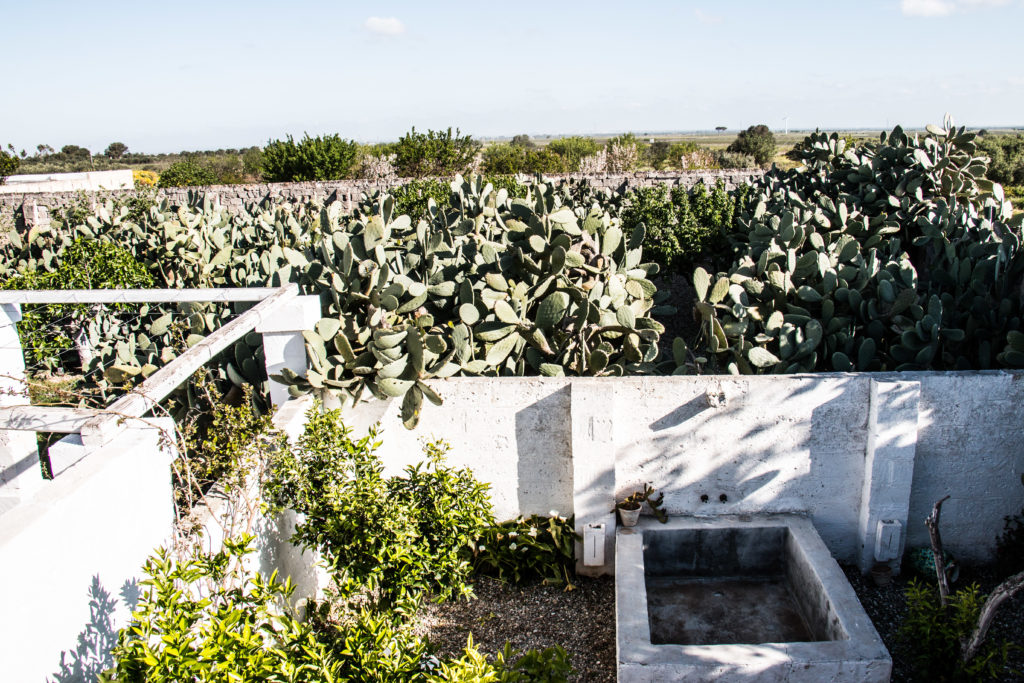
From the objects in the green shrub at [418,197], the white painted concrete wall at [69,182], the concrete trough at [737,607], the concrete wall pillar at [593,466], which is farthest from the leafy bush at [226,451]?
the white painted concrete wall at [69,182]

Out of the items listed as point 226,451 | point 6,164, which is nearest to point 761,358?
point 226,451

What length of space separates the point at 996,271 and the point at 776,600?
2.71 metres

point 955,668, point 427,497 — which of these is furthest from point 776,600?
point 427,497

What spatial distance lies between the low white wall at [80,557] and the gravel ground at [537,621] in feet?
5.43

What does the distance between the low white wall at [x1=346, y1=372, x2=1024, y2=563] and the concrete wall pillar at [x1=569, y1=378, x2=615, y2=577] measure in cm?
1

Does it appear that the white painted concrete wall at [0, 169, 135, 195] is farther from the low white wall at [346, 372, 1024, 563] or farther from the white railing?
the low white wall at [346, 372, 1024, 563]

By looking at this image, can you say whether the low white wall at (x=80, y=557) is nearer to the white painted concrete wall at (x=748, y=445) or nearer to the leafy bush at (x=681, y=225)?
the white painted concrete wall at (x=748, y=445)

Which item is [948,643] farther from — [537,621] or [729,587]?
[537,621]

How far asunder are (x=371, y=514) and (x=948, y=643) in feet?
8.34

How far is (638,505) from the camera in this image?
3.93 meters

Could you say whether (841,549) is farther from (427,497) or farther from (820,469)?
(427,497)

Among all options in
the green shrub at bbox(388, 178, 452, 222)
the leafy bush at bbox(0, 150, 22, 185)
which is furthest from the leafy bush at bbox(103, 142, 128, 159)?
the green shrub at bbox(388, 178, 452, 222)

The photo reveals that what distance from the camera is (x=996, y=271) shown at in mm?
4656

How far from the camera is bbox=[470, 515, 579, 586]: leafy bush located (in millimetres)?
3953
